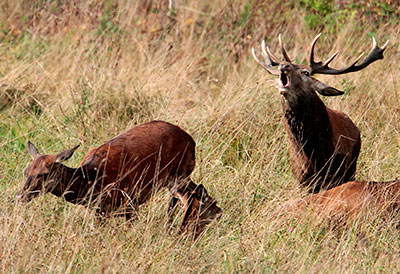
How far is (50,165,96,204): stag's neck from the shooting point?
5.51 meters

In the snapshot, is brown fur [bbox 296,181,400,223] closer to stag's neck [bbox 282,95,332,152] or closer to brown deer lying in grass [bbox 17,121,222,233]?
brown deer lying in grass [bbox 17,121,222,233]

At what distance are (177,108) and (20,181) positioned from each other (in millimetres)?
2462

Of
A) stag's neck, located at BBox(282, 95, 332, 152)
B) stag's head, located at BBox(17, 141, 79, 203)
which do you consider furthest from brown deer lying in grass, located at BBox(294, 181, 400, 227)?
stag's head, located at BBox(17, 141, 79, 203)

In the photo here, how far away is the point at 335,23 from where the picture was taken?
33.3ft

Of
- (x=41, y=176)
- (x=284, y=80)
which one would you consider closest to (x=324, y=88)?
(x=284, y=80)

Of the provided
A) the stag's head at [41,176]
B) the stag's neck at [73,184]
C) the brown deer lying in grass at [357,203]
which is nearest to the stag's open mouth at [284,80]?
the brown deer lying in grass at [357,203]

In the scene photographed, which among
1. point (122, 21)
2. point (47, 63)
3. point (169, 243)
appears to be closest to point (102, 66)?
point (47, 63)

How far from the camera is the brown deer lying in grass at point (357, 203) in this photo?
17.9ft

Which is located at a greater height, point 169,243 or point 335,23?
point 335,23

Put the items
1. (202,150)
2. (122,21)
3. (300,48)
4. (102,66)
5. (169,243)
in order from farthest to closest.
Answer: (122,21) → (300,48) → (102,66) → (202,150) → (169,243)

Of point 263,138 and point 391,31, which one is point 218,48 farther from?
point 263,138

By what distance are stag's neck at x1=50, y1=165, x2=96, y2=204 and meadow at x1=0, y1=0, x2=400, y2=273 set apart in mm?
123

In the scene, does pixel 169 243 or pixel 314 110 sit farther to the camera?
pixel 314 110

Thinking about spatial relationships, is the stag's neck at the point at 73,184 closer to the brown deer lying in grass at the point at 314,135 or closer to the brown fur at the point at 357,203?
the brown fur at the point at 357,203
